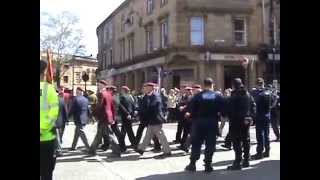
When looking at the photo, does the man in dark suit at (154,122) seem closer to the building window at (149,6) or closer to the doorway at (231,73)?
the doorway at (231,73)

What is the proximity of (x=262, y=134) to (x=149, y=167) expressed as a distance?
2.49 m

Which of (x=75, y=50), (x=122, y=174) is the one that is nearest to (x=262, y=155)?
Answer: (x=122, y=174)

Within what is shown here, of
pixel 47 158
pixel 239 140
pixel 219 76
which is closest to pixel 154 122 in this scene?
pixel 239 140

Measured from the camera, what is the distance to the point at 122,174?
29.9 feet

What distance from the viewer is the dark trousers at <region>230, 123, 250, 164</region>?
9.51m

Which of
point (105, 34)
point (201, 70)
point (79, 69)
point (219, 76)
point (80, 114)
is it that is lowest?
point (80, 114)

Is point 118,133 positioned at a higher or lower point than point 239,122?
lower

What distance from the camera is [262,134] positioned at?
35.1ft

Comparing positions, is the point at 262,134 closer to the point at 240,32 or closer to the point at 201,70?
the point at 201,70

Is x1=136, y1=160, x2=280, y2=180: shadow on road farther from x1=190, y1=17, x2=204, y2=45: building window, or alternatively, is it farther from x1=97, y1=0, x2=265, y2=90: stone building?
→ x1=190, y1=17, x2=204, y2=45: building window

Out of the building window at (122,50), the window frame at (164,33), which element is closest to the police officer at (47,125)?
the window frame at (164,33)
